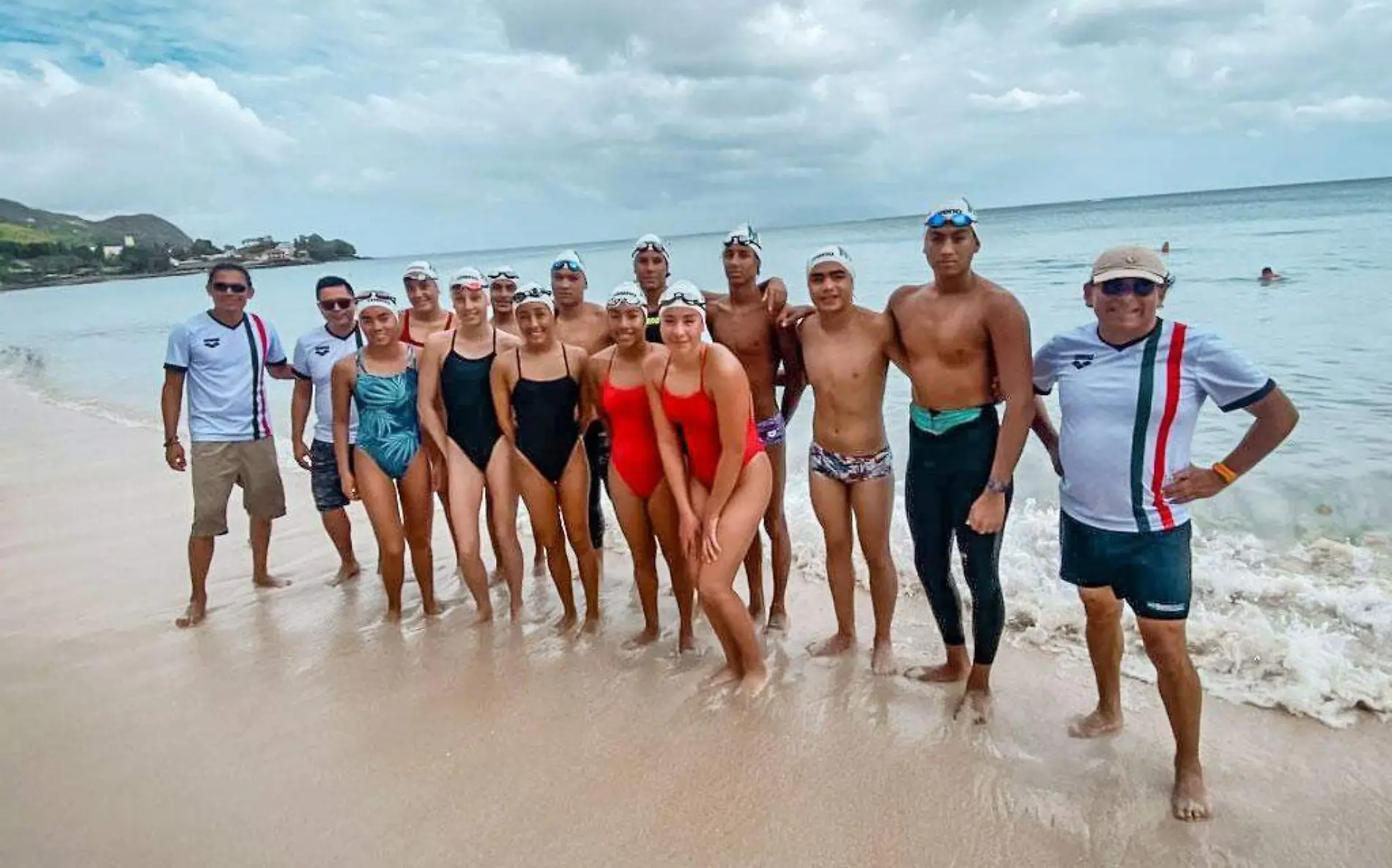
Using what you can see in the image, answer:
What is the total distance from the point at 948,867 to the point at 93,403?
16.3 metres

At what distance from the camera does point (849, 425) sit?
4047mm

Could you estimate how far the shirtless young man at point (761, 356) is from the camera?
4.63 meters

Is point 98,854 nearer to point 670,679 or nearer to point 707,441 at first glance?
point 670,679

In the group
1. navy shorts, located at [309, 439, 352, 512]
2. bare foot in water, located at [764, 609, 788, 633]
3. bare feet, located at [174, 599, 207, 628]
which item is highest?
navy shorts, located at [309, 439, 352, 512]

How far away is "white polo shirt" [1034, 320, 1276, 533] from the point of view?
2814mm

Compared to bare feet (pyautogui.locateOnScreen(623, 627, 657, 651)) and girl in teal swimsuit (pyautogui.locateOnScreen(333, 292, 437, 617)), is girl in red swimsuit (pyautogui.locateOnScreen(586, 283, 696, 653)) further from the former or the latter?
girl in teal swimsuit (pyautogui.locateOnScreen(333, 292, 437, 617))

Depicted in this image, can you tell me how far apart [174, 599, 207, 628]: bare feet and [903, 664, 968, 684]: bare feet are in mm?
4384

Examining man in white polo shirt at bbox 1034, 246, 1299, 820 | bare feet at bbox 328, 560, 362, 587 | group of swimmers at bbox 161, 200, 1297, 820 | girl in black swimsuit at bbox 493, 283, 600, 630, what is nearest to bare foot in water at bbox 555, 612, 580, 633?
group of swimmers at bbox 161, 200, 1297, 820

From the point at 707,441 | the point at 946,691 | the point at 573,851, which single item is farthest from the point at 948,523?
the point at 573,851

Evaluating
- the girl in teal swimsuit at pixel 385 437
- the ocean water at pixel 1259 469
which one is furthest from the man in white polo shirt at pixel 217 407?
the ocean water at pixel 1259 469

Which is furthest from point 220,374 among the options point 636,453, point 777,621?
point 777,621

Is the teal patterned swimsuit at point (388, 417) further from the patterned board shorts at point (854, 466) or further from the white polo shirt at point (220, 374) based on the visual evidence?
the patterned board shorts at point (854, 466)

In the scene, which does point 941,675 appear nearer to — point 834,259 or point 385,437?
point 834,259

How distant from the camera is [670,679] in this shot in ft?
13.9
